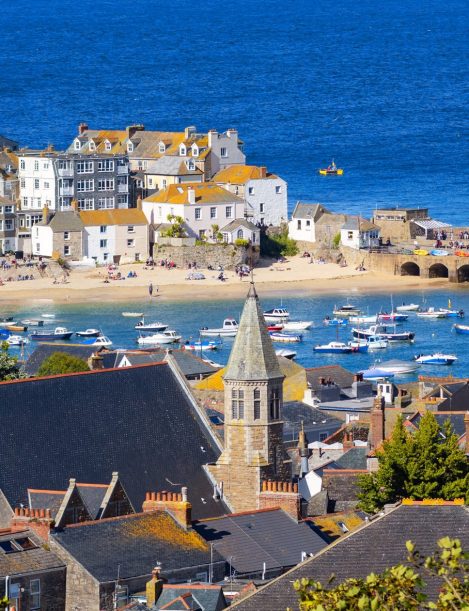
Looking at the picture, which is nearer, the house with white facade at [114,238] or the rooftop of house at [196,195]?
the house with white facade at [114,238]

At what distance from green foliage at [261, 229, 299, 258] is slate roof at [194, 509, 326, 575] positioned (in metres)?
94.7

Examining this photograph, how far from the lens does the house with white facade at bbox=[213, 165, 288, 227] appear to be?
14450 cm

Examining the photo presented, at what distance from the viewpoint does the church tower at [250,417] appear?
48.4 metres

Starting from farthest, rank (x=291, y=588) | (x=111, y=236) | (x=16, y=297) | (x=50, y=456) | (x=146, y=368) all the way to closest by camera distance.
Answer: (x=111, y=236) → (x=16, y=297) → (x=146, y=368) → (x=50, y=456) → (x=291, y=588)

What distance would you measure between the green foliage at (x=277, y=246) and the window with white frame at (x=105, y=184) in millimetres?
9797

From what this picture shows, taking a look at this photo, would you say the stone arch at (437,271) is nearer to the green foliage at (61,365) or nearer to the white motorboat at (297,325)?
the white motorboat at (297,325)

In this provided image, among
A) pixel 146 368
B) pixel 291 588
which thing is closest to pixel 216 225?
pixel 146 368

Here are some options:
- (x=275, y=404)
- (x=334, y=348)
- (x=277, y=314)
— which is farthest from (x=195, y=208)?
(x=275, y=404)

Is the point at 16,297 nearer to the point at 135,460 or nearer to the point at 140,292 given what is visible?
the point at 140,292

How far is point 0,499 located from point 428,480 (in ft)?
30.2

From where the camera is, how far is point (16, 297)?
126 meters

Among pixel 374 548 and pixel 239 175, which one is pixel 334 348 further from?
pixel 374 548

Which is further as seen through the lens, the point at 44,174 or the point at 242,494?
the point at 44,174

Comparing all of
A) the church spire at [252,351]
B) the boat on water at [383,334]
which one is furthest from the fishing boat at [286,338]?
the church spire at [252,351]
